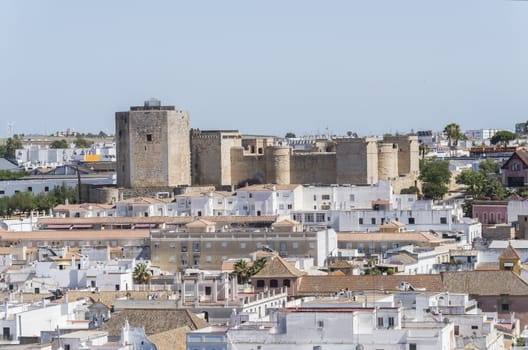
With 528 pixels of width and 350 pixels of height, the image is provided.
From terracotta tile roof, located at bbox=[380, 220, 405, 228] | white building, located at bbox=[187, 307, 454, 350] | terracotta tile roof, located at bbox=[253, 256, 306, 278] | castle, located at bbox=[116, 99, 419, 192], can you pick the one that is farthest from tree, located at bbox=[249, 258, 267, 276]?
castle, located at bbox=[116, 99, 419, 192]

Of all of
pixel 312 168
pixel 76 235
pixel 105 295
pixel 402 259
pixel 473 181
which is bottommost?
pixel 105 295

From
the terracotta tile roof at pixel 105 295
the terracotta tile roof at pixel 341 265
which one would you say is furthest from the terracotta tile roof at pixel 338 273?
the terracotta tile roof at pixel 105 295

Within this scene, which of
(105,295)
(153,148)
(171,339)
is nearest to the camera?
(171,339)

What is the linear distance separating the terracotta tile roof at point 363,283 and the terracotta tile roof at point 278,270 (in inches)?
13.8

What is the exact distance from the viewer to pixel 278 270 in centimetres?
3341

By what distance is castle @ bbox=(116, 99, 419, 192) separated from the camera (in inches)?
2140

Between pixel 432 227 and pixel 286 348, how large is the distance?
78.1 feet

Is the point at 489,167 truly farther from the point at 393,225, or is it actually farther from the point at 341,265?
the point at 341,265

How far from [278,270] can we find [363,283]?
5.76ft

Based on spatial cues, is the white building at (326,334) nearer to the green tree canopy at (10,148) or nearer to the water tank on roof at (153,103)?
the water tank on roof at (153,103)

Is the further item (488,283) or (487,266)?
(487,266)

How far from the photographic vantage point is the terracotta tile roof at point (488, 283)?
3117cm

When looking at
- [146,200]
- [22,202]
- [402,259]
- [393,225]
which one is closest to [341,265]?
[402,259]

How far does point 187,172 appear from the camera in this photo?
5512 cm
